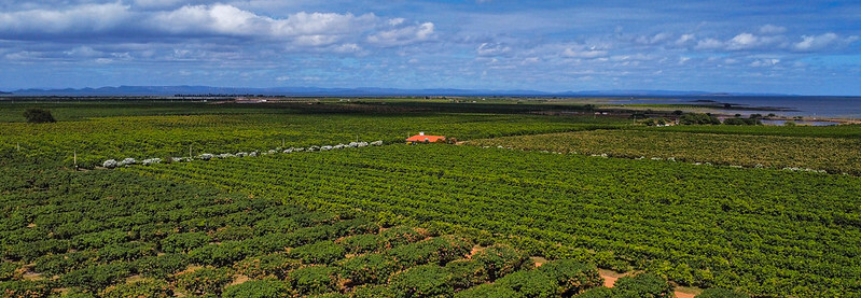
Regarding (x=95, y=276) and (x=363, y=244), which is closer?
(x=95, y=276)

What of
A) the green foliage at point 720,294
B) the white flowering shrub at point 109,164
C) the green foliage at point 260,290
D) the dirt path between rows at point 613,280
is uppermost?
the green foliage at point 260,290

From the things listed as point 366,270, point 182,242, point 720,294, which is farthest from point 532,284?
point 182,242

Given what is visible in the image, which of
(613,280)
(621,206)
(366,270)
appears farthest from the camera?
(621,206)

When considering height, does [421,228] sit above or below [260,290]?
below

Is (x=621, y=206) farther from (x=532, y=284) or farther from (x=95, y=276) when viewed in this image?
(x=95, y=276)

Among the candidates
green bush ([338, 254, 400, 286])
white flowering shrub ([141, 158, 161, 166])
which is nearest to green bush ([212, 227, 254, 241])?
green bush ([338, 254, 400, 286])

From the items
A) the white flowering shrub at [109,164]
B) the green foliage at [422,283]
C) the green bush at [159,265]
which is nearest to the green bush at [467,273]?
the green foliage at [422,283]

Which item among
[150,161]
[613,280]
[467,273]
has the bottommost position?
[613,280]

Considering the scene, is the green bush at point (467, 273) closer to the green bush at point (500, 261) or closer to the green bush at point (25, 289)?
the green bush at point (500, 261)
